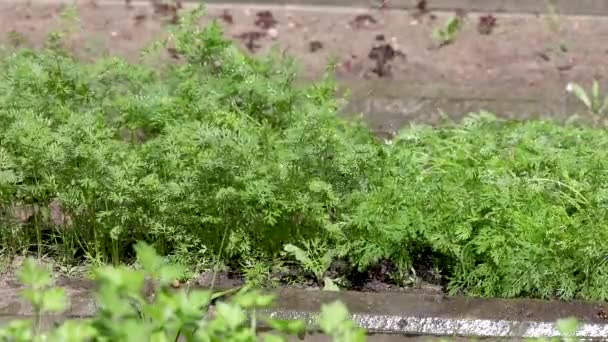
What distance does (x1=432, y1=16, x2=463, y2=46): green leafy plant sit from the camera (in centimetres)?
670

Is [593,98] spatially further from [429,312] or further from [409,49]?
[429,312]

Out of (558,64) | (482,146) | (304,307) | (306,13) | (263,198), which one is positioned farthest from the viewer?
(306,13)

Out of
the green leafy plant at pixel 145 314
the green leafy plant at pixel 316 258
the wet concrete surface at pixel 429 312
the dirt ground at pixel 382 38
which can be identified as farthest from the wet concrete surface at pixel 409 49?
the green leafy plant at pixel 145 314

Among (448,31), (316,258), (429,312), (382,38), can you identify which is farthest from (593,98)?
(429,312)

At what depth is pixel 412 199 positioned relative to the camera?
3.84 m

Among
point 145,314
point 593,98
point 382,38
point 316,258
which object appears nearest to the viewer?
point 145,314

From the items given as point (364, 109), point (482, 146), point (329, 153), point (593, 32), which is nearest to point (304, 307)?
point (329, 153)

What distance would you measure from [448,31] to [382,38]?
54cm

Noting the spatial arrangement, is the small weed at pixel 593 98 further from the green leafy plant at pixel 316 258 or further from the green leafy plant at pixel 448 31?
the green leafy plant at pixel 316 258

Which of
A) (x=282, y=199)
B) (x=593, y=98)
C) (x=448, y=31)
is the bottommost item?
(x=593, y=98)

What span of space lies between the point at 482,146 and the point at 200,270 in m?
1.67

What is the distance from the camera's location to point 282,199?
12.3 feet

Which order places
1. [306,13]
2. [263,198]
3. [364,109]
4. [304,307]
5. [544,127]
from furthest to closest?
[306,13] → [364,109] → [544,127] → [263,198] → [304,307]

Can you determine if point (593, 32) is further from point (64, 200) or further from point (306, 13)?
point (64, 200)
